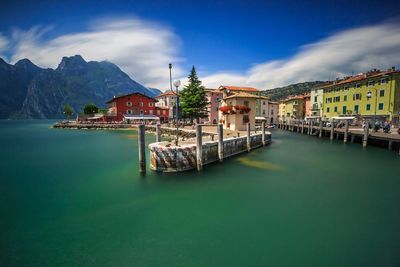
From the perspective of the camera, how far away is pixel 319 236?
7.98 meters

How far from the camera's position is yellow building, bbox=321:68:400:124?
40.1m

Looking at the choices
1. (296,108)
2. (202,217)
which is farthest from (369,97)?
(202,217)

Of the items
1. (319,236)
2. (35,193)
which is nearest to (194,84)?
(35,193)

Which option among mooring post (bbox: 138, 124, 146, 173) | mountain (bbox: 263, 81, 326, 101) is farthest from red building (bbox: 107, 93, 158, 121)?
mountain (bbox: 263, 81, 326, 101)

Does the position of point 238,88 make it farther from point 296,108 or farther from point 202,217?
point 202,217

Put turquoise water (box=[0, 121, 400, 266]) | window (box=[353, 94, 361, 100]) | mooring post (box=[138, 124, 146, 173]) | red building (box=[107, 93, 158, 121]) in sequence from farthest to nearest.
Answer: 1. red building (box=[107, 93, 158, 121])
2. window (box=[353, 94, 361, 100])
3. mooring post (box=[138, 124, 146, 173])
4. turquoise water (box=[0, 121, 400, 266])

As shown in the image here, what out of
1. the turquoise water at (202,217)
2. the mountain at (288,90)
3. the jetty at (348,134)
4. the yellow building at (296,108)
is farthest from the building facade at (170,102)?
the mountain at (288,90)

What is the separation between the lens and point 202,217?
31.2ft

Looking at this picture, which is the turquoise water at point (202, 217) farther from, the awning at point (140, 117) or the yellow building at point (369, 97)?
the awning at point (140, 117)

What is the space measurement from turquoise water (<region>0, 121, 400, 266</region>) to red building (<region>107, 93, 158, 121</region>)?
5042 centimetres

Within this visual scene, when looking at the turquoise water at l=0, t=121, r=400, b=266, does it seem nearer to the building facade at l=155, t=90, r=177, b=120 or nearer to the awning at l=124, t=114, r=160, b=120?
the awning at l=124, t=114, r=160, b=120

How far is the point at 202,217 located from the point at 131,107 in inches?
2479

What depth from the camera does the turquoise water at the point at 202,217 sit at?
696cm

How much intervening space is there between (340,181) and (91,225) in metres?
16.0
